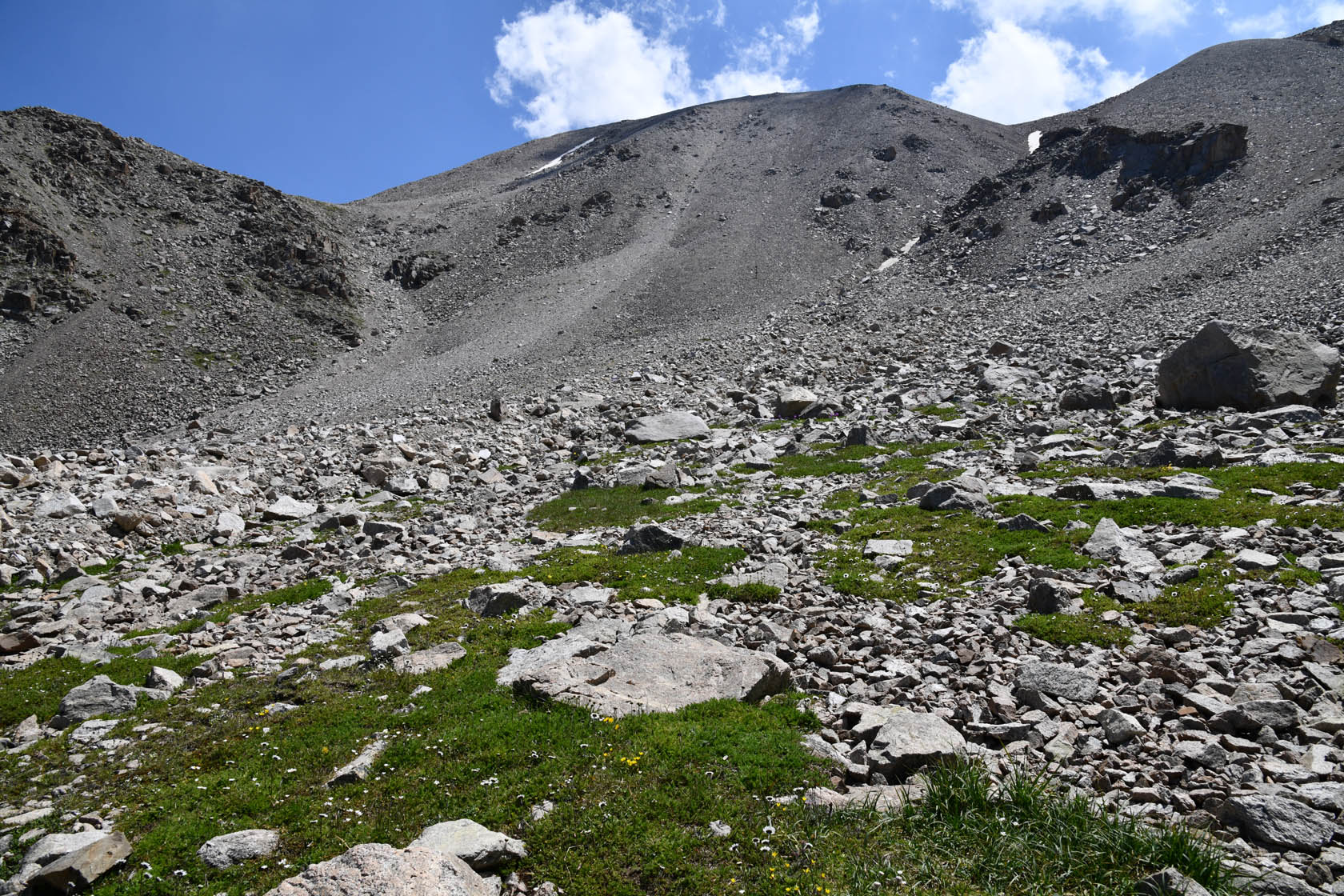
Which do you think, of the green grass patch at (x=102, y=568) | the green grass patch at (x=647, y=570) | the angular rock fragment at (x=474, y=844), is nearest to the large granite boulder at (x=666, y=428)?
the green grass patch at (x=647, y=570)

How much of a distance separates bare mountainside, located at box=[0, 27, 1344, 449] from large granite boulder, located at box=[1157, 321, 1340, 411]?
13.0 metres

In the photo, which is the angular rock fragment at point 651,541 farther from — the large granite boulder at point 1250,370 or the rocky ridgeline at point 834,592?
the large granite boulder at point 1250,370

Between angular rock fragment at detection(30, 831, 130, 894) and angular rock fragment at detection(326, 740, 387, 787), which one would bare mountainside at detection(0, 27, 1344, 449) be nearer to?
angular rock fragment at detection(326, 740, 387, 787)

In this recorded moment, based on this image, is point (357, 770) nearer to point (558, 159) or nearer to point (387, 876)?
point (387, 876)

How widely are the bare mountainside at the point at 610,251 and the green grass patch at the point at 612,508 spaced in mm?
30236

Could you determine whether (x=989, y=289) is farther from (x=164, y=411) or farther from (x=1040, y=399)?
(x=164, y=411)

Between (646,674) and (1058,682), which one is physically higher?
(646,674)

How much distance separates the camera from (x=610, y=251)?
292ft

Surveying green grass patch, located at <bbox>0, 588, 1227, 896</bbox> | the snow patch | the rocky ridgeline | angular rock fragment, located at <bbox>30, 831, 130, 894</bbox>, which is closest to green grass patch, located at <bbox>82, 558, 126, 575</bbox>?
the rocky ridgeline

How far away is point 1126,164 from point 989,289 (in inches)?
1198

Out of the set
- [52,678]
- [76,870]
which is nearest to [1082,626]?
[76,870]

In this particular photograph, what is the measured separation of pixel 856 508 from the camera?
20.2m

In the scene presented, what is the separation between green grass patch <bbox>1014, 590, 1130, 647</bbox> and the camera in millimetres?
11055

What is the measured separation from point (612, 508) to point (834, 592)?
35.8ft
